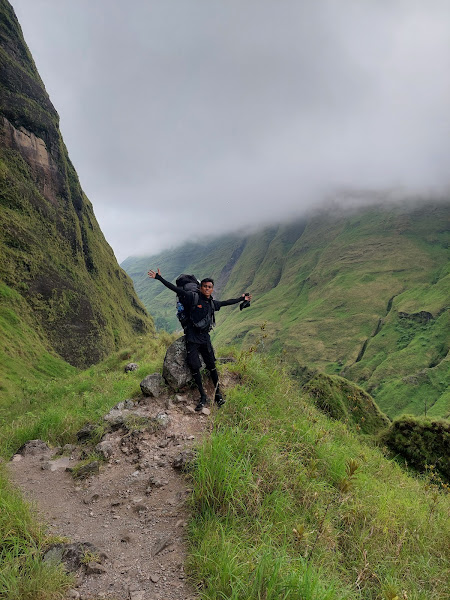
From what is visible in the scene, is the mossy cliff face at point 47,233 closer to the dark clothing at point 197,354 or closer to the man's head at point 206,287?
the dark clothing at point 197,354

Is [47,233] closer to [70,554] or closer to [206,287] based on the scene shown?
[206,287]

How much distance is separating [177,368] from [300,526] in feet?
19.0

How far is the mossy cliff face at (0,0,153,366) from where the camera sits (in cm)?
5775

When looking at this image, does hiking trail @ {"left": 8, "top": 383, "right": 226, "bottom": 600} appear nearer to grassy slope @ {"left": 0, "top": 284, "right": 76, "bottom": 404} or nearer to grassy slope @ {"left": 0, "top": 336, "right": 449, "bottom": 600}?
grassy slope @ {"left": 0, "top": 336, "right": 449, "bottom": 600}

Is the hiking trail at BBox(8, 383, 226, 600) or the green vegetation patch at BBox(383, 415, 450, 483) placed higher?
the hiking trail at BBox(8, 383, 226, 600)

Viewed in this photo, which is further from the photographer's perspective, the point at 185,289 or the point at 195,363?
the point at 185,289

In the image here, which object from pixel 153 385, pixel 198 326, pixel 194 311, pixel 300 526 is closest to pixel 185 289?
pixel 194 311

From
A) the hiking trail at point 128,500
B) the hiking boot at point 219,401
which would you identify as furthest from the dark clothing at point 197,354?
the hiking trail at point 128,500

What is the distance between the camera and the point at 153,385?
8.34 meters

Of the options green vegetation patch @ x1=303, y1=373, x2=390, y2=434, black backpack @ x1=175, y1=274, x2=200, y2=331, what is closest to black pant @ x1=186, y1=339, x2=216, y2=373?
black backpack @ x1=175, y1=274, x2=200, y2=331

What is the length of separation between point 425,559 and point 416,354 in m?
164

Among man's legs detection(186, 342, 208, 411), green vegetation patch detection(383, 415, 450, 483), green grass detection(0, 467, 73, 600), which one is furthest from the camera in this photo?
green vegetation patch detection(383, 415, 450, 483)

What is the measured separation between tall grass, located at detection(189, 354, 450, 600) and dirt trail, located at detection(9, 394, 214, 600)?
0.38 metres

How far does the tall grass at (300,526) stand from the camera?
323 centimetres
